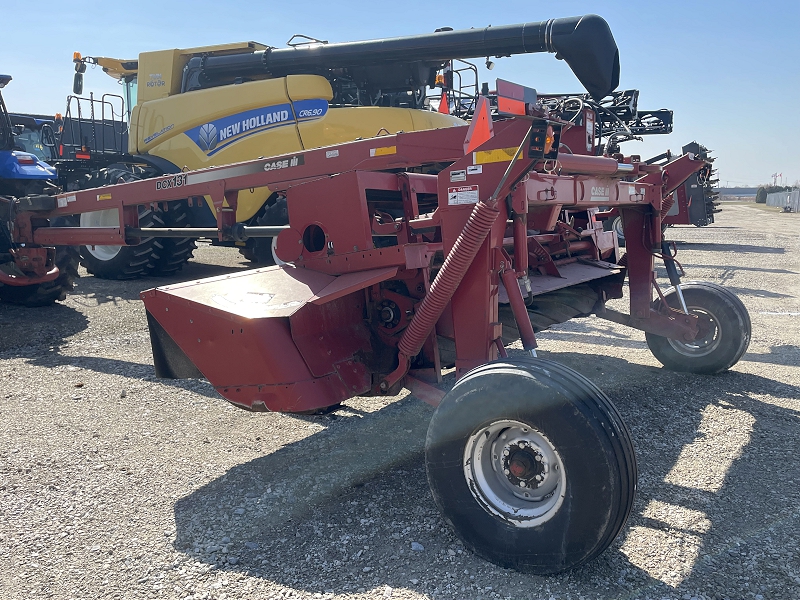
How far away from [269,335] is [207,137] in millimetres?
6003

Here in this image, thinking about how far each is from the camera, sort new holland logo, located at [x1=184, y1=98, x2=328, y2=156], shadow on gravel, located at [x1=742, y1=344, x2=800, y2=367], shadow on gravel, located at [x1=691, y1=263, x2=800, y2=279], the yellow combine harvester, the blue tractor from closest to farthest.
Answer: shadow on gravel, located at [x1=742, y1=344, x2=800, y2=367], the blue tractor, the yellow combine harvester, new holland logo, located at [x1=184, y1=98, x2=328, y2=156], shadow on gravel, located at [x1=691, y1=263, x2=800, y2=279]

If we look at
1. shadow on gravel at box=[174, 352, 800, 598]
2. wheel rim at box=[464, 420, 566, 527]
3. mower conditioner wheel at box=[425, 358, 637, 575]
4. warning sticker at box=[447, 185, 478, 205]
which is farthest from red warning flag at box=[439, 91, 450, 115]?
wheel rim at box=[464, 420, 566, 527]

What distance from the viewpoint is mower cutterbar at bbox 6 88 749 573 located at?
250 centimetres

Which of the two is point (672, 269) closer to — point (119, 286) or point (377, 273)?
point (377, 273)

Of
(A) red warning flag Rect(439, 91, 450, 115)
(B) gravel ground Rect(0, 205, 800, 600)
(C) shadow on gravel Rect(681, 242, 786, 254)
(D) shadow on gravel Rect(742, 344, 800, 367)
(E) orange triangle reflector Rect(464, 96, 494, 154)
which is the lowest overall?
(B) gravel ground Rect(0, 205, 800, 600)

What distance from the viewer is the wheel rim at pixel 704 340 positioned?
16.9 feet

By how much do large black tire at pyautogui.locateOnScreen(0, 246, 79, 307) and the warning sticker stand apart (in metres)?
5.75

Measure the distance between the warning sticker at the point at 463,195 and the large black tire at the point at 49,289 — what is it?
5747 millimetres

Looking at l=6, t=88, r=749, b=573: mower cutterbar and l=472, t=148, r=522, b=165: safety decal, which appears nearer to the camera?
l=6, t=88, r=749, b=573: mower cutterbar

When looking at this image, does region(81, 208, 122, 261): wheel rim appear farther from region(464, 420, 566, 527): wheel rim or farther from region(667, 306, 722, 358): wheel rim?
region(464, 420, 566, 527): wheel rim

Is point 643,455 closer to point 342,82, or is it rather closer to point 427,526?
point 427,526

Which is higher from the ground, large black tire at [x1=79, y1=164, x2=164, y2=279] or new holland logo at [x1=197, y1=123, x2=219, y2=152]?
new holland logo at [x1=197, y1=123, x2=219, y2=152]

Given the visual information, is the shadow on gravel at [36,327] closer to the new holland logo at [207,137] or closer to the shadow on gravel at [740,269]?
the new holland logo at [207,137]

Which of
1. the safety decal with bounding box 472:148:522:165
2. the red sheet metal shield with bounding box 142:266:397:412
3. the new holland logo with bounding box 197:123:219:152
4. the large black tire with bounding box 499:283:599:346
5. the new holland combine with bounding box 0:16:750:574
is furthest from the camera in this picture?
the new holland logo with bounding box 197:123:219:152
